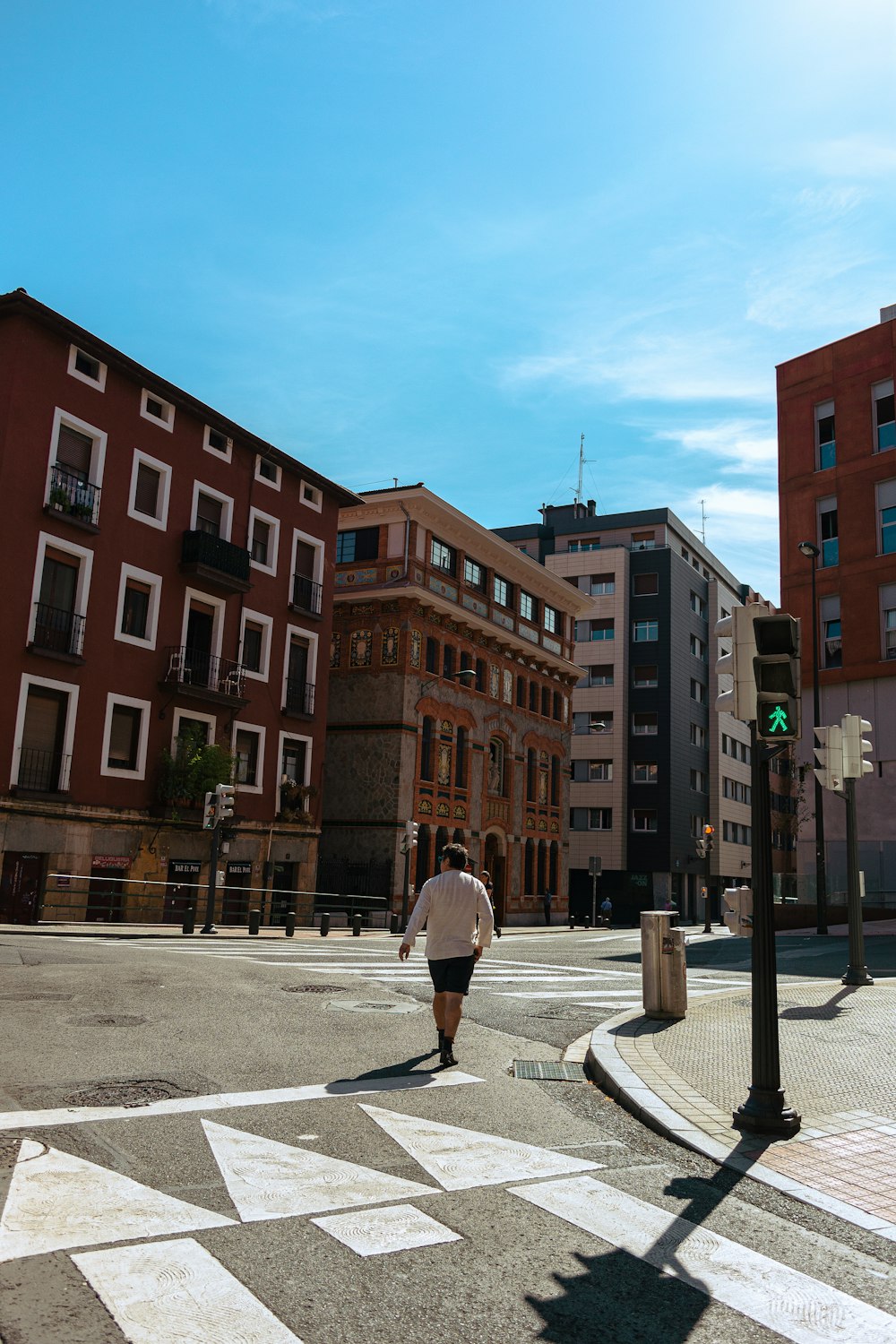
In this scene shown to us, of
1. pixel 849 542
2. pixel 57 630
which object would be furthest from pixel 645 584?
pixel 57 630

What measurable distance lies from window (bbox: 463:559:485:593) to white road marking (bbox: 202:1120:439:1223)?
131 ft

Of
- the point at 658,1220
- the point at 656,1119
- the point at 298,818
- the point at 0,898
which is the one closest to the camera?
the point at 658,1220

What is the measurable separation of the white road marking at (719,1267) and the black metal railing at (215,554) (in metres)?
28.1

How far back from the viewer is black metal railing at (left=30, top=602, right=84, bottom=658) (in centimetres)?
2683

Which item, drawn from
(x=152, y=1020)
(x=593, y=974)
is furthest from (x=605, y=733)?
(x=152, y=1020)

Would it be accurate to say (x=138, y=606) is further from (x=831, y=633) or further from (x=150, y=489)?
(x=831, y=633)

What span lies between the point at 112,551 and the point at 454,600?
17333mm

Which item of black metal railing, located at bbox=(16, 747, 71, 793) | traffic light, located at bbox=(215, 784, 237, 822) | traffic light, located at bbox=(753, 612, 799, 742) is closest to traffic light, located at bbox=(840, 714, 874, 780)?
traffic light, located at bbox=(753, 612, 799, 742)

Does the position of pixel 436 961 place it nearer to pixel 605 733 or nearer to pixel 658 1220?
pixel 658 1220

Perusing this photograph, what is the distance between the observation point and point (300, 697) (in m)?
36.6

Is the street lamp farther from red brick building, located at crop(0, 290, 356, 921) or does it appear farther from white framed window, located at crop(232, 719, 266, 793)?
white framed window, located at crop(232, 719, 266, 793)

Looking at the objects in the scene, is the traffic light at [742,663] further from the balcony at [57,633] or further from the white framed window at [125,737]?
the white framed window at [125,737]

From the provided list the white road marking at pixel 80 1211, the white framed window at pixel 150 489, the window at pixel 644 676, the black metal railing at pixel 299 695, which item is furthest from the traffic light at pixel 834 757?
the window at pixel 644 676

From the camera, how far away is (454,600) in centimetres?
4362
